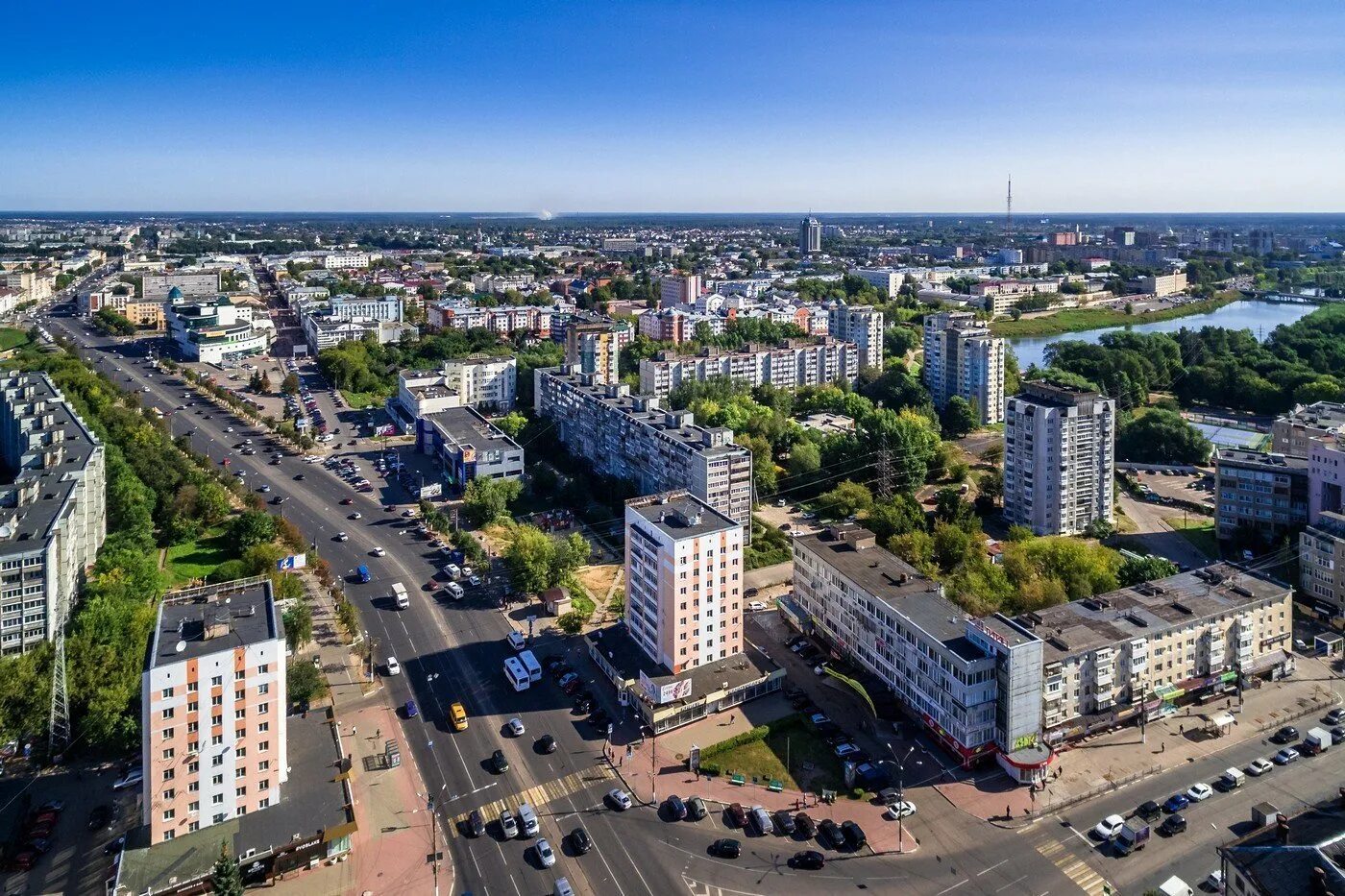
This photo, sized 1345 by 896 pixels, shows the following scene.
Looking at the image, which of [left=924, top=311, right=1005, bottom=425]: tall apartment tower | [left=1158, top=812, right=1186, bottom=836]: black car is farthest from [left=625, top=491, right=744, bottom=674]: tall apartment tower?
[left=924, top=311, right=1005, bottom=425]: tall apartment tower

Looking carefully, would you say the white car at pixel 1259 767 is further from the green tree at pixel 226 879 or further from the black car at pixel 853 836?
the green tree at pixel 226 879

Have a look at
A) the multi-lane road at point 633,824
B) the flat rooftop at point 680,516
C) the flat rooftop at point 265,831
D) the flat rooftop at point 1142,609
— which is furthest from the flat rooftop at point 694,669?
the flat rooftop at point 265,831

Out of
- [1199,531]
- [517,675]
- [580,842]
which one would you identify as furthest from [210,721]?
[1199,531]

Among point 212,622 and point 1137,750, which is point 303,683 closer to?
point 212,622

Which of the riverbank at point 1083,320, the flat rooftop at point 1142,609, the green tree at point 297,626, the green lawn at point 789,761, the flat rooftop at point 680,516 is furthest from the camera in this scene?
the riverbank at point 1083,320

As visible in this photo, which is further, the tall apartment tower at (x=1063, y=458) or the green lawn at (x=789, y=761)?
the tall apartment tower at (x=1063, y=458)

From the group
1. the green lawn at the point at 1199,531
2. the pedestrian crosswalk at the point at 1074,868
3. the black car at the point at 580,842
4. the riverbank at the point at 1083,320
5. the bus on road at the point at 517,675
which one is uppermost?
the riverbank at the point at 1083,320

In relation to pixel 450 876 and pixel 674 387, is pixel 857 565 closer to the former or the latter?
pixel 450 876
